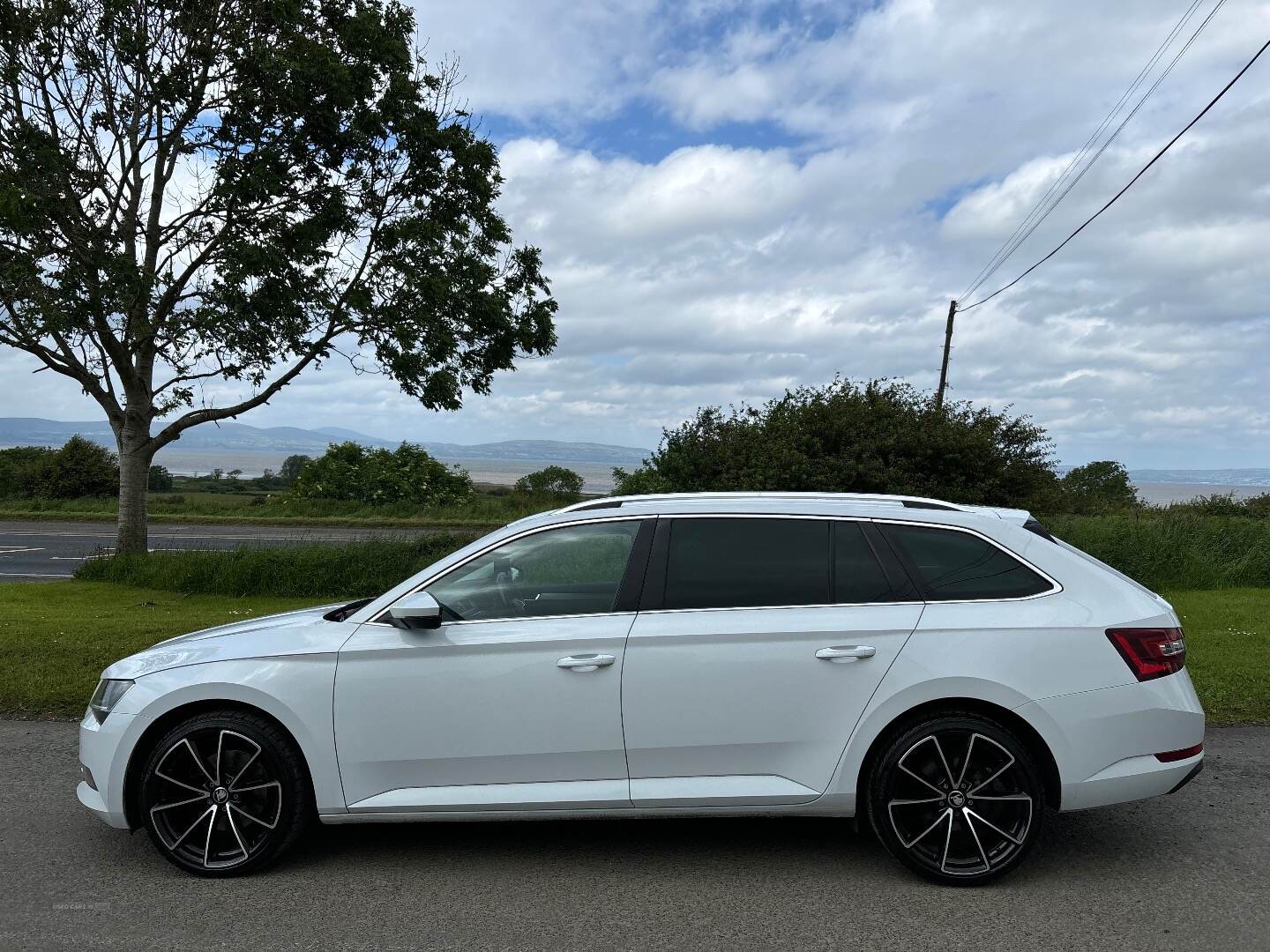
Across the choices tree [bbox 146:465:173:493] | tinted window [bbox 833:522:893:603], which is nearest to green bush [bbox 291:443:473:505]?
tree [bbox 146:465:173:493]

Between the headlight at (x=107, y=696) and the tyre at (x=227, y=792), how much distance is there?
0.31 m

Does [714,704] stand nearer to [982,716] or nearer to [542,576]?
[542,576]

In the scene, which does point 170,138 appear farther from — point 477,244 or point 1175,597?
point 1175,597

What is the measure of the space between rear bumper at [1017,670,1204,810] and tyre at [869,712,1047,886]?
14 cm

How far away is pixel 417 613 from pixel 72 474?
34586 mm

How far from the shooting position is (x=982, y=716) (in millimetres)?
4359

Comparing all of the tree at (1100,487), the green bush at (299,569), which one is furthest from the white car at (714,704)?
the tree at (1100,487)

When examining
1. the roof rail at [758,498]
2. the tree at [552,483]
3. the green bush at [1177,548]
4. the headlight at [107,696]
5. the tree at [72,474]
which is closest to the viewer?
the headlight at [107,696]

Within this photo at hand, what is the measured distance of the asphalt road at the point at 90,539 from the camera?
17422 millimetres

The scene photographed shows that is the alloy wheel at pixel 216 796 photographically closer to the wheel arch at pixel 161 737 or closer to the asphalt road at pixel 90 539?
the wheel arch at pixel 161 737

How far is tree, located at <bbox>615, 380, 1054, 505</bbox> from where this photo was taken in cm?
1475

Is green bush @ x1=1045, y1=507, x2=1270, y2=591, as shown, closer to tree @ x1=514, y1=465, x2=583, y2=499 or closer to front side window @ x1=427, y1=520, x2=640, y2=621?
front side window @ x1=427, y1=520, x2=640, y2=621

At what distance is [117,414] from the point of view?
16.1m

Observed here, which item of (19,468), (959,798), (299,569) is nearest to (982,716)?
(959,798)
